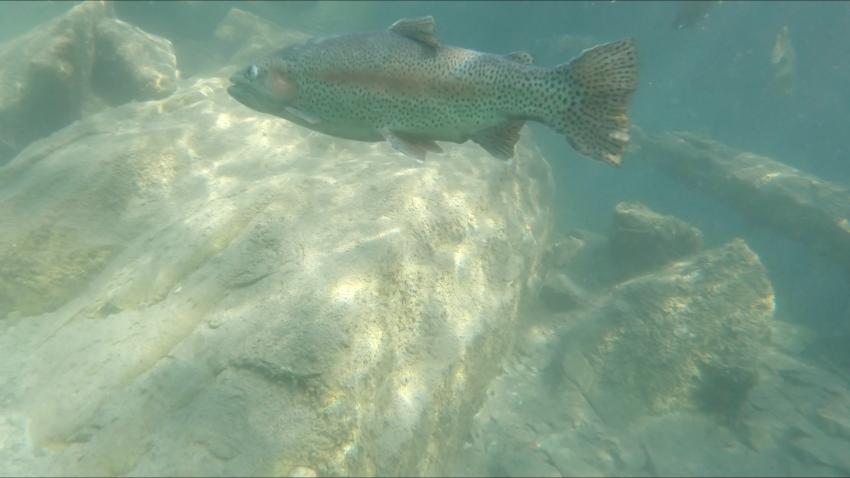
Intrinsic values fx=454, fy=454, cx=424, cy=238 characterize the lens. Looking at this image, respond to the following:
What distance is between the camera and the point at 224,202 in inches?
199

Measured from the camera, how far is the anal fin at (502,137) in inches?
115

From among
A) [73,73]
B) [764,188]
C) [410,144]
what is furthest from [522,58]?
[764,188]

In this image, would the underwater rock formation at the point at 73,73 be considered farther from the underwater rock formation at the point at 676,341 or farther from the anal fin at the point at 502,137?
the underwater rock formation at the point at 676,341

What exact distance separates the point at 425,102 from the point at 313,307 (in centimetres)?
174

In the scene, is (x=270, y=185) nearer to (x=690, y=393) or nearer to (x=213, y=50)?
(x=690, y=393)

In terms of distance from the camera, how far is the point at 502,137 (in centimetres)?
294

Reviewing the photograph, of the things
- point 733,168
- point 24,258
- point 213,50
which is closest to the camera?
point 24,258

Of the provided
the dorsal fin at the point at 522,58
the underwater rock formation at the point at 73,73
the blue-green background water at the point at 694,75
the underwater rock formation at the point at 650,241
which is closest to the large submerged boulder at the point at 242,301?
the dorsal fin at the point at 522,58

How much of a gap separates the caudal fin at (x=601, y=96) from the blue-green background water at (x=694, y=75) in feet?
33.5

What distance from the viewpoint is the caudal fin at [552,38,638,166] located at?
2.73 metres

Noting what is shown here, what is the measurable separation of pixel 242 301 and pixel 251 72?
178 centimetres

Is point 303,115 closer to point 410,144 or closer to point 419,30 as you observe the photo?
point 410,144

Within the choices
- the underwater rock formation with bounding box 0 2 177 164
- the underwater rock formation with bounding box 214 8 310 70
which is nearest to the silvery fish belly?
the underwater rock formation with bounding box 0 2 177 164

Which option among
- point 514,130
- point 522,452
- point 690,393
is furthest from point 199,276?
point 690,393
